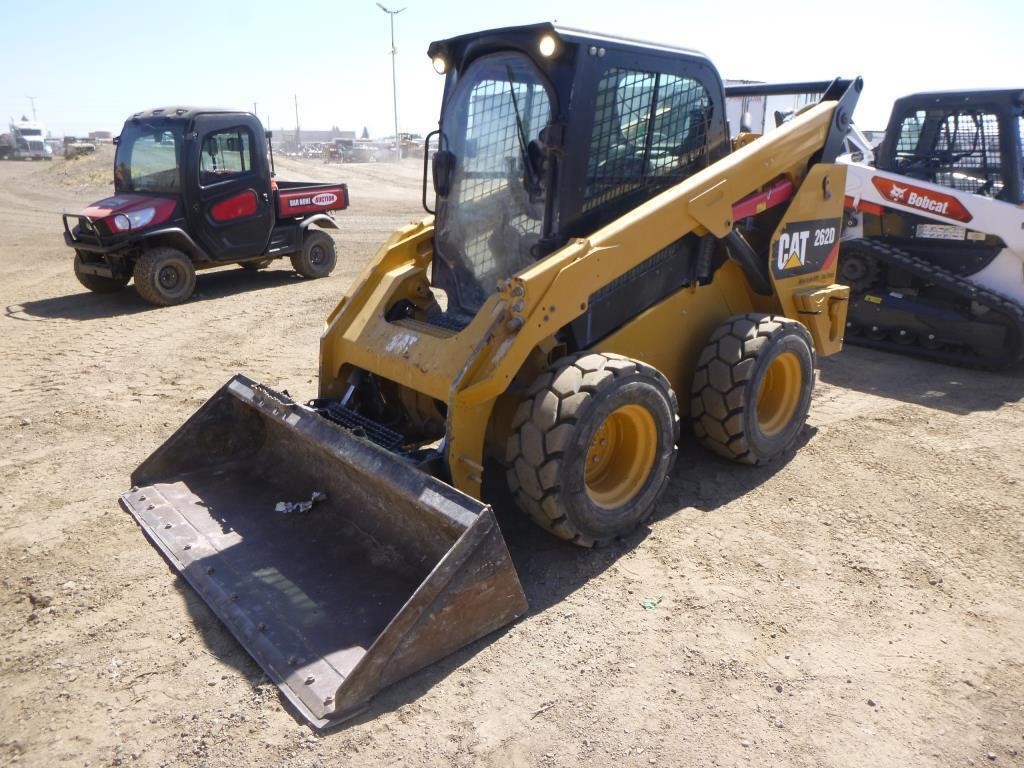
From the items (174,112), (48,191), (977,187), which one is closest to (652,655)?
(977,187)

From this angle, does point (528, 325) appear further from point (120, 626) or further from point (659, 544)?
point (120, 626)

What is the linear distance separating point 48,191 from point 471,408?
2585 centimetres

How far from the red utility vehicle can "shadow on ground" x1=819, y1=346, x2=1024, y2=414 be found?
22.4 feet

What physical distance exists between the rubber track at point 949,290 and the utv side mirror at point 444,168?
14.8ft

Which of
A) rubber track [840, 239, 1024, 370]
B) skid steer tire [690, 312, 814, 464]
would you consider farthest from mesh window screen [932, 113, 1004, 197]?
skid steer tire [690, 312, 814, 464]

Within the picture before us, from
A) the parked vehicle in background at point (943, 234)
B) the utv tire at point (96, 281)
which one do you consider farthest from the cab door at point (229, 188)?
the parked vehicle in background at point (943, 234)

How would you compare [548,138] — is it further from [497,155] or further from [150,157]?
[150,157]

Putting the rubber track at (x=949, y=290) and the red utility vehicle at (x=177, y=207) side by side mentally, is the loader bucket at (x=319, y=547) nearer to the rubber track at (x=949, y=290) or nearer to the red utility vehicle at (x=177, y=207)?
the rubber track at (x=949, y=290)

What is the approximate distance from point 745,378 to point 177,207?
7.26 meters

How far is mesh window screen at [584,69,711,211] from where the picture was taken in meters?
3.75

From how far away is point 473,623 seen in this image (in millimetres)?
2918

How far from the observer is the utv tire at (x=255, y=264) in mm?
10027

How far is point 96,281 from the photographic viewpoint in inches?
368

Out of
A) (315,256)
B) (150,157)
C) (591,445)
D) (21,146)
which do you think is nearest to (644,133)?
(591,445)
